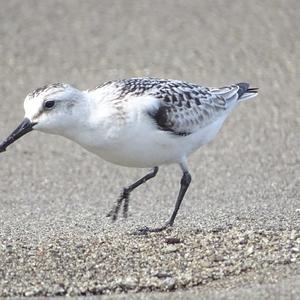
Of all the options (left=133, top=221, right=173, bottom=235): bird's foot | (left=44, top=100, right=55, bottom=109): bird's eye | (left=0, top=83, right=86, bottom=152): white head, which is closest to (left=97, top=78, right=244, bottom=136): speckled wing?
(left=0, top=83, right=86, bottom=152): white head

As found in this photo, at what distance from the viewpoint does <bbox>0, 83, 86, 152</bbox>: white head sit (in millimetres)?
6609

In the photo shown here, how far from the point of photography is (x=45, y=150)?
10.1 meters

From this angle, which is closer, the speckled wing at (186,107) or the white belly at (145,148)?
the white belly at (145,148)

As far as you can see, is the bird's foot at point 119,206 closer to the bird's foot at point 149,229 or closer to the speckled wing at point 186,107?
the bird's foot at point 149,229

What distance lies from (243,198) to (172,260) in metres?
2.37

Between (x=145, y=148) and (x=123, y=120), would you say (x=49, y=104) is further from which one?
(x=145, y=148)

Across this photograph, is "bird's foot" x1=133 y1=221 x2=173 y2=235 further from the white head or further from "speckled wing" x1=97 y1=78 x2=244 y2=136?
the white head

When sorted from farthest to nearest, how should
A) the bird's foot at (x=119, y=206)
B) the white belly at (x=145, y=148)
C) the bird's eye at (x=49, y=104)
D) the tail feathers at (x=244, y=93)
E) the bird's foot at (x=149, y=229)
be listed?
the tail feathers at (x=244, y=93), the bird's foot at (x=119, y=206), the bird's foot at (x=149, y=229), the white belly at (x=145, y=148), the bird's eye at (x=49, y=104)

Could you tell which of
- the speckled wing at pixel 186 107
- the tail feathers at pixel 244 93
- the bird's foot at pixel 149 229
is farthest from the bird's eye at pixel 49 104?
the tail feathers at pixel 244 93

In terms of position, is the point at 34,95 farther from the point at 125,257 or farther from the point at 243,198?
the point at 243,198

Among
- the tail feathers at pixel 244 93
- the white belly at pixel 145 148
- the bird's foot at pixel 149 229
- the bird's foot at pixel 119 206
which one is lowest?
the bird's foot at pixel 149 229

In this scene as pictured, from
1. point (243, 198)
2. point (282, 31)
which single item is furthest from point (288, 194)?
point (282, 31)

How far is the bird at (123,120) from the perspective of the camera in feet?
21.8

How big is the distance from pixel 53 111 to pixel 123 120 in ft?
1.70
